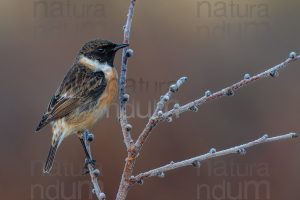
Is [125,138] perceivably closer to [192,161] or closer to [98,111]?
[192,161]

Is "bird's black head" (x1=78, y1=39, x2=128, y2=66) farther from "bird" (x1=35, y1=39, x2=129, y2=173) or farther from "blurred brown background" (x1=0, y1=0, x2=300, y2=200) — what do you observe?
"blurred brown background" (x1=0, y1=0, x2=300, y2=200)

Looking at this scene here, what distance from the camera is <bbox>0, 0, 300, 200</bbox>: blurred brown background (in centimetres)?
801

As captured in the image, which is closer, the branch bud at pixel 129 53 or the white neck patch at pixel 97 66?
the branch bud at pixel 129 53

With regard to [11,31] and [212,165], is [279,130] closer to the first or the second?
[212,165]

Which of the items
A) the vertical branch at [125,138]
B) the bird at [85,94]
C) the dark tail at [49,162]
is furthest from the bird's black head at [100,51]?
the vertical branch at [125,138]

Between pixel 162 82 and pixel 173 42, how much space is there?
1.21 meters

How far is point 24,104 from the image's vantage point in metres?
8.86

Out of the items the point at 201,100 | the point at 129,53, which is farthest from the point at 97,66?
the point at 201,100

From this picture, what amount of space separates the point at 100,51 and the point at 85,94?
0.36 meters

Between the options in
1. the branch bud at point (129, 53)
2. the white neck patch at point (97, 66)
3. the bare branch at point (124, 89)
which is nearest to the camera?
the bare branch at point (124, 89)

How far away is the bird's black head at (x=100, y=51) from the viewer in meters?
4.68

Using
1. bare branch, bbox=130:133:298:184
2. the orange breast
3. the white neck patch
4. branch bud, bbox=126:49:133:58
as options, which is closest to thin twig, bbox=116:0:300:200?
bare branch, bbox=130:133:298:184

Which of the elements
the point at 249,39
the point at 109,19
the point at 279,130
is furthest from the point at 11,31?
the point at 279,130

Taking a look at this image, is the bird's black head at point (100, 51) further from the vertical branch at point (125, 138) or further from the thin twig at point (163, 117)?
the thin twig at point (163, 117)
